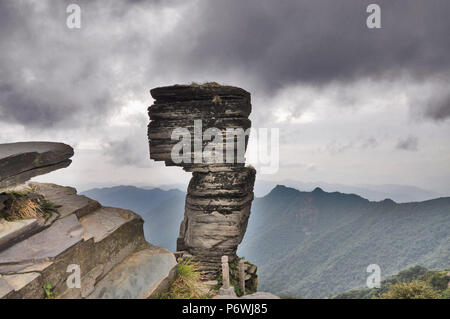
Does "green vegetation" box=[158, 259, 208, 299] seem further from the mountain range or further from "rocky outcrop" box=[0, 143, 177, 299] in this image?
the mountain range

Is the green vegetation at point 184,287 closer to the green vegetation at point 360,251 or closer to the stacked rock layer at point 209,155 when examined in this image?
the stacked rock layer at point 209,155

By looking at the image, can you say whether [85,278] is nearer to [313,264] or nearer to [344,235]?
[313,264]

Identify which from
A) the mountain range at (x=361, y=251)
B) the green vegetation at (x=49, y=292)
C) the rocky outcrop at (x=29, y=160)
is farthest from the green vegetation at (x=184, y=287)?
the mountain range at (x=361, y=251)

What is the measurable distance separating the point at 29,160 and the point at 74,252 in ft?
12.7

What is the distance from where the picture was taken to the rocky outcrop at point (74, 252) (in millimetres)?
7992

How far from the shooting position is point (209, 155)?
53.5 feet

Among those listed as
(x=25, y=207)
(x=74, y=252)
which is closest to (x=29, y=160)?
(x=25, y=207)

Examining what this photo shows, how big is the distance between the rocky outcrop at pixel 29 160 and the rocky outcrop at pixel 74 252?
0.04 metres

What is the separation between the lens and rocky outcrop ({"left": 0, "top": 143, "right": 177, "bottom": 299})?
7992 millimetres

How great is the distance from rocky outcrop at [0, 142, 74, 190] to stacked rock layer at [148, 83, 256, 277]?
577 centimetres

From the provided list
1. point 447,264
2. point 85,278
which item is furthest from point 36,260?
point 447,264

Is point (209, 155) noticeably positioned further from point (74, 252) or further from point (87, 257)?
point (74, 252)

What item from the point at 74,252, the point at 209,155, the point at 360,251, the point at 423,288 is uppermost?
the point at 209,155
